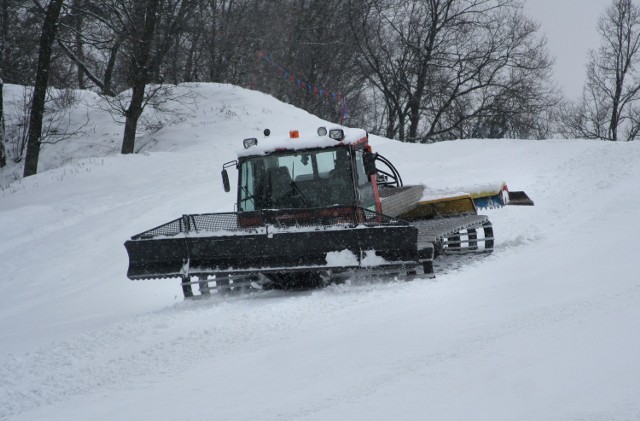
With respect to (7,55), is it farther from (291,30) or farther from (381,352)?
(381,352)

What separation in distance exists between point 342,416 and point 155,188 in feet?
43.4

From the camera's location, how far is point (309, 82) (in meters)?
37.4

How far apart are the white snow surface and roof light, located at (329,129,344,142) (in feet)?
6.08

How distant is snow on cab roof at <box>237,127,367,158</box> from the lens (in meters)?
8.66

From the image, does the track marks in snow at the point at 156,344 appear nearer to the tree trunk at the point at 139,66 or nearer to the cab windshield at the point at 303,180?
the cab windshield at the point at 303,180

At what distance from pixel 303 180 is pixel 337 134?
0.71 m

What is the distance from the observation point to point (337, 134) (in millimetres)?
8594

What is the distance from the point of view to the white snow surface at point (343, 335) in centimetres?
427

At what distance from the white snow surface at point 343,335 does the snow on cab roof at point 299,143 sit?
1824 millimetres

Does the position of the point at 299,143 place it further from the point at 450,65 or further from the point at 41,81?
the point at 450,65

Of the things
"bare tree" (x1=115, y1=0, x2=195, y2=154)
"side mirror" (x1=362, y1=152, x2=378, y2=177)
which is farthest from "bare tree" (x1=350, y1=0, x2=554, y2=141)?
"side mirror" (x1=362, y1=152, x2=378, y2=177)

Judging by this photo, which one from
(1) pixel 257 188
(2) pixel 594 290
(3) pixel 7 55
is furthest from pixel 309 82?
(2) pixel 594 290

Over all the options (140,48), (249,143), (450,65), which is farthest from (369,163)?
(450,65)

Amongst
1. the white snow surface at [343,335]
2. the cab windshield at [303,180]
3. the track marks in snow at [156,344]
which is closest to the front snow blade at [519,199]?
the white snow surface at [343,335]
